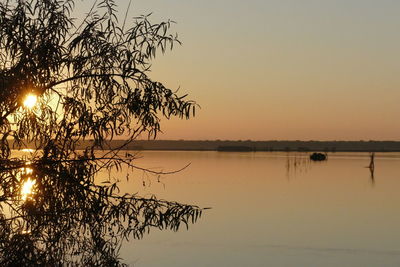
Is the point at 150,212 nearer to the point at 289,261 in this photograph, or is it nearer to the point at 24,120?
the point at 24,120

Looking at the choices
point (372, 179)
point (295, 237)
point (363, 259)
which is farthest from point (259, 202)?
point (372, 179)

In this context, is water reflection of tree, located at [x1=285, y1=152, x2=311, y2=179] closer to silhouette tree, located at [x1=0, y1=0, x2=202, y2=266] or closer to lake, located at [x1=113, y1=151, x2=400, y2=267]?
lake, located at [x1=113, y1=151, x2=400, y2=267]

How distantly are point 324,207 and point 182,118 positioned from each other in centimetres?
2472

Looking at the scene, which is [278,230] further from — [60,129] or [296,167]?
[296,167]

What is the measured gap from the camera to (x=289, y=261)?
65.9ft

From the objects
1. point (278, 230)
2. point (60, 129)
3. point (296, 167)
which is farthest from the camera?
point (296, 167)

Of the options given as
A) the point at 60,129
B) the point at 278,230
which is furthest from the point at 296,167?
the point at 60,129

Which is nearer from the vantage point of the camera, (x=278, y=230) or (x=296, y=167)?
(x=278, y=230)

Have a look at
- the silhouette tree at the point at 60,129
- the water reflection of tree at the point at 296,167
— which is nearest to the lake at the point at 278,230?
the silhouette tree at the point at 60,129

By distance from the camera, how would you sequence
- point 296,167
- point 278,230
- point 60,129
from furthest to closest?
point 296,167 < point 278,230 < point 60,129

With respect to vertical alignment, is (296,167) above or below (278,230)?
above

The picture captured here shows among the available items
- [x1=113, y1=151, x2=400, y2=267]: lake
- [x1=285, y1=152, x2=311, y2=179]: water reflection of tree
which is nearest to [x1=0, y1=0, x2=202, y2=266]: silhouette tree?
[x1=113, y1=151, x2=400, y2=267]: lake

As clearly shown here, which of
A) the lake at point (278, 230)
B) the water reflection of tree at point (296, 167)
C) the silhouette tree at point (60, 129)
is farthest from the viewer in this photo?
the water reflection of tree at point (296, 167)

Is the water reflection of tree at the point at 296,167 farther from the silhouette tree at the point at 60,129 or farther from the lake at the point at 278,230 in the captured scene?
the silhouette tree at the point at 60,129
